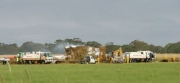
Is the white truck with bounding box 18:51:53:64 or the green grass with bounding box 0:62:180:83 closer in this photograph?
the green grass with bounding box 0:62:180:83

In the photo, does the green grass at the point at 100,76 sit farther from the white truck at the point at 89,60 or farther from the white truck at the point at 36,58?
the white truck at the point at 36,58

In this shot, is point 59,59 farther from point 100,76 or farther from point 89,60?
point 100,76

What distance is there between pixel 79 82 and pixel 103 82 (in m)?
0.88

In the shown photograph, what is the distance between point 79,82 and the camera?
16.8 m

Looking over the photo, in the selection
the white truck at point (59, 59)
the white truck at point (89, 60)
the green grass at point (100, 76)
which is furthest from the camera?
the white truck at point (59, 59)

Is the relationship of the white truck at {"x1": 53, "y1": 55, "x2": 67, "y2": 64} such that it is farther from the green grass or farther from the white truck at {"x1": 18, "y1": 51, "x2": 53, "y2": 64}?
the green grass

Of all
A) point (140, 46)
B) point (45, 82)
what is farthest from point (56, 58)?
point (140, 46)

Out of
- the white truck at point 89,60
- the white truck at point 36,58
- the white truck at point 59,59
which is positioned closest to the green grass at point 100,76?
the white truck at point 89,60

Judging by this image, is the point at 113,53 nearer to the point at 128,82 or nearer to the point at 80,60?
the point at 80,60

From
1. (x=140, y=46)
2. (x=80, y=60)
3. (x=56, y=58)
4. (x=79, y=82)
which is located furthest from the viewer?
(x=140, y=46)

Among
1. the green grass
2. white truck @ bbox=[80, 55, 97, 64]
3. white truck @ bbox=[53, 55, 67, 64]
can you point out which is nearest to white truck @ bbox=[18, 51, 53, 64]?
white truck @ bbox=[53, 55, 67, 64]

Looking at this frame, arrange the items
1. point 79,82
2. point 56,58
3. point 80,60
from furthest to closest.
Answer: point 56,58 → point 80,60 → point 79,82

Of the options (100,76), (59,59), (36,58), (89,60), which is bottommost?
(100,76)

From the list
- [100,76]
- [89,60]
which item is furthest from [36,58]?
[100,76]
